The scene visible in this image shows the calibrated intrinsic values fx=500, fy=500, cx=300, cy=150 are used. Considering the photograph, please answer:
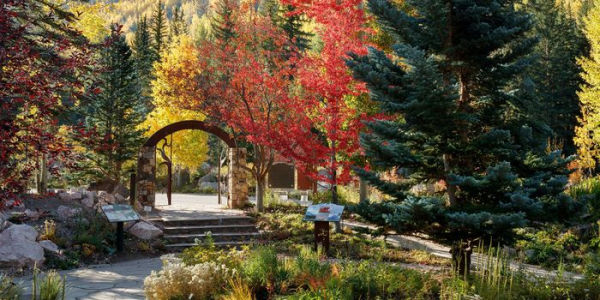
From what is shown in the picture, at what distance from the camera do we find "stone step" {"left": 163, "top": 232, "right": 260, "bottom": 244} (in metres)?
12.4

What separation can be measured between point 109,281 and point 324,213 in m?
4.15

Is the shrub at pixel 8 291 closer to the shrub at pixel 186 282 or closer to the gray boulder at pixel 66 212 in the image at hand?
the shrub at pixel 186 282

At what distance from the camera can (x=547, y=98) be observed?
104 feet

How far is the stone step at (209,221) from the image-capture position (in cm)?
1332

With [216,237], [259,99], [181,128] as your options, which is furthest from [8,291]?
[181,128]

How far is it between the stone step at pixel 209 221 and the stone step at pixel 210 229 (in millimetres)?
200

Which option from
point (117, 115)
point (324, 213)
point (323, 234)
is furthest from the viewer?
point (117, 115)

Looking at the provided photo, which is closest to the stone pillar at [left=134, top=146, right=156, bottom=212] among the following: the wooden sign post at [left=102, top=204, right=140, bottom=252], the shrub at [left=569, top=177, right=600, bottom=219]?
the wooden sign post at [left=102, top=204, right=140, bottom=252]

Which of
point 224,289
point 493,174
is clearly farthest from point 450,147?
point 224,289

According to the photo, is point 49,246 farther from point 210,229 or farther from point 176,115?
point 176,115

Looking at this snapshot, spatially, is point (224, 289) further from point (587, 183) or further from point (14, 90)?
point (587, 183)

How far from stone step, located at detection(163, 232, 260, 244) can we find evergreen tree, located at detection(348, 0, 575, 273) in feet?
20.3

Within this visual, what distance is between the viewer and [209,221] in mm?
13680

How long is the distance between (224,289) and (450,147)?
11.9 ft
